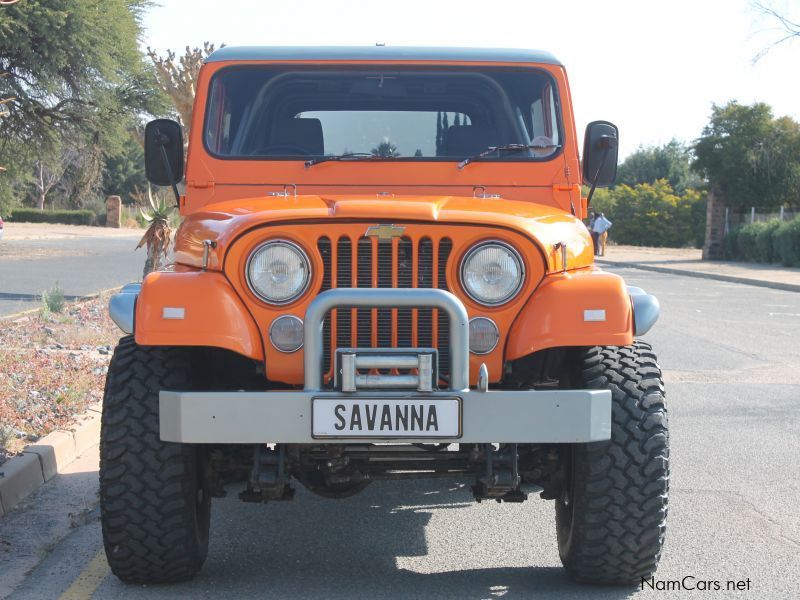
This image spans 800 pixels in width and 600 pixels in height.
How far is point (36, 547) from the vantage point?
5.02 meters

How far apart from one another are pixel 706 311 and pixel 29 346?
37.7 feet

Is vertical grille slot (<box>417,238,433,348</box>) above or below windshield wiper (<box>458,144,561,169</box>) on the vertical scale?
below

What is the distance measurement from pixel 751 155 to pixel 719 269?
7149mm

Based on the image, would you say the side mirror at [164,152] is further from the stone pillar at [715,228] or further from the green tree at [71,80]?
the stone pillar at [715,228]

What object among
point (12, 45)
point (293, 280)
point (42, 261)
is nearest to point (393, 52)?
point (293, 280)

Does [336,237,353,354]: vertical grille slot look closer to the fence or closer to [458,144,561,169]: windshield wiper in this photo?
[458,144,561,169]: windshield wiper

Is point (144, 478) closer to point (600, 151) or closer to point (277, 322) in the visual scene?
point (277, 322)

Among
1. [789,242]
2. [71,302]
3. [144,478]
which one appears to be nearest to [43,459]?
[144,478]

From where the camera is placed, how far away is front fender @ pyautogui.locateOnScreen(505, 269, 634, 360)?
163 inches

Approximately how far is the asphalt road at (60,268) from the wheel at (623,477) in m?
11.7

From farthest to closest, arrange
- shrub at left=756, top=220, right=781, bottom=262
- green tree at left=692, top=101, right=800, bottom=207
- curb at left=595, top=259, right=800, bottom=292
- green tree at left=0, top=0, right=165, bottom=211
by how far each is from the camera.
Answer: green tree at left=692, top=101, right=800, bottom=207 < shrub at left=756, top=220, right=781, bottom=262 < curb at left=595, top=259, right=800, bottom=292 < green tree at left=0, top=0, right=165, bottom=211

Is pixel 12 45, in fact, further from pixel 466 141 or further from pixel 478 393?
pixel 478 393

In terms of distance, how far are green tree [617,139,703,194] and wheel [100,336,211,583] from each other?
257 feet

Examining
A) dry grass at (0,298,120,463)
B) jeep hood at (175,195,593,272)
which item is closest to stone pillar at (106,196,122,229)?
dry grass at (0,298,120,463)
